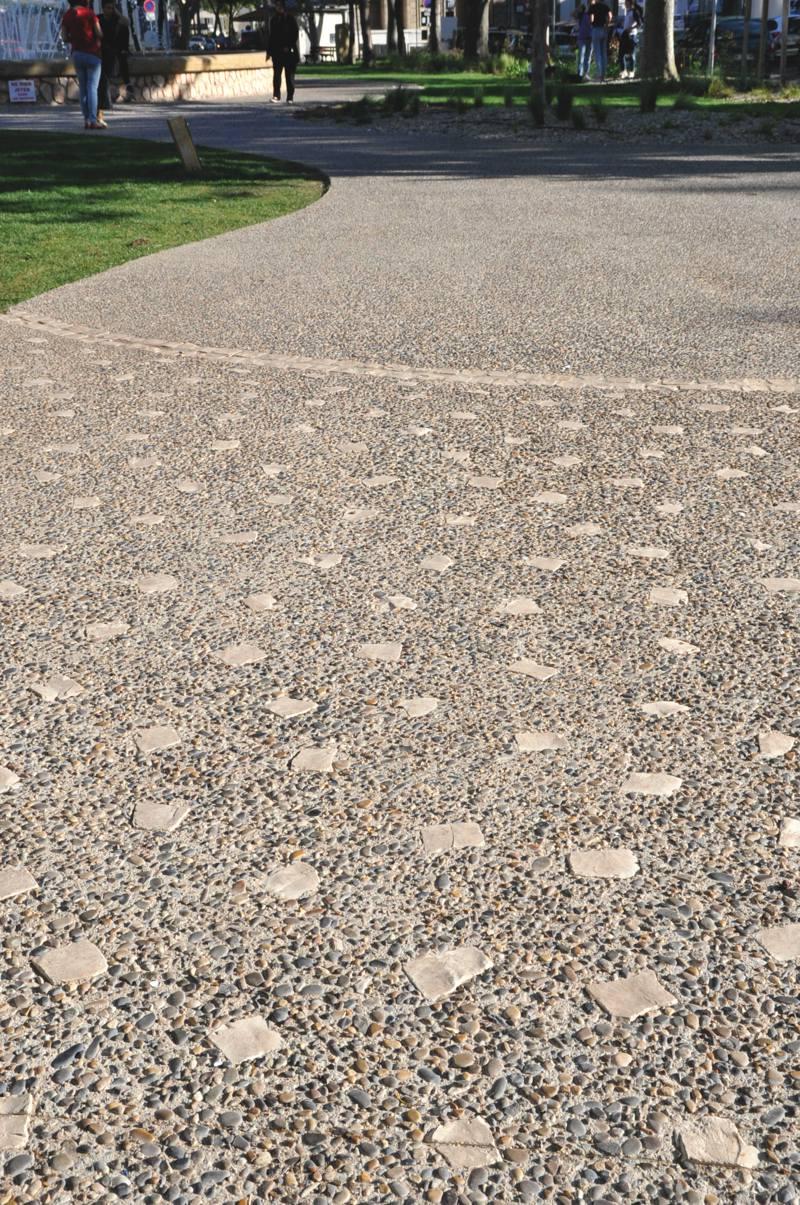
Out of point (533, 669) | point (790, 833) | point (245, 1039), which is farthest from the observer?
point (533, 669)

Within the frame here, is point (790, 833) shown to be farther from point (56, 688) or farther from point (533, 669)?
point (56, 688)

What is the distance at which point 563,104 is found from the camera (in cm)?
2198

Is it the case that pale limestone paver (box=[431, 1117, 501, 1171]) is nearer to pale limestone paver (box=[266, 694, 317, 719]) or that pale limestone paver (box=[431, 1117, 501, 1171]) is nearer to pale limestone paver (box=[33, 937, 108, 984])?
pale limestone paver (box=[33, 937, 108, 984])

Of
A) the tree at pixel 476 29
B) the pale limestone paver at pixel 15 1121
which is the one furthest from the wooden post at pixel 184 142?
the tree at pixel 476 29

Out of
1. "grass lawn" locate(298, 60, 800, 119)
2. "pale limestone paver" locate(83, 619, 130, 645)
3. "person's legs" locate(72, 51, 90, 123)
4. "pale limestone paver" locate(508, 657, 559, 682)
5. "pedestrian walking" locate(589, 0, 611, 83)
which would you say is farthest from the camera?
"pedestrian walking" locate(589, 0, 611, 83)

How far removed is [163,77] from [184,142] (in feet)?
49.7

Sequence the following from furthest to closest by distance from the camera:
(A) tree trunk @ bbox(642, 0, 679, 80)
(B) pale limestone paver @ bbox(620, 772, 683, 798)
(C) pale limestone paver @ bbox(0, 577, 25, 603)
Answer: (A) tree trunk @ bbox(642, 0, 679, 80), (C) pale limestone paver @ bbox(0, 577, 25, 603), (B) pale limestone paver @ bbox(620, 772, 683, 798)

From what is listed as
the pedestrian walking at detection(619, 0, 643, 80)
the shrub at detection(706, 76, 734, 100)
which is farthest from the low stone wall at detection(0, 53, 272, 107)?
the shrub at detection(706, 76, 734, 100)

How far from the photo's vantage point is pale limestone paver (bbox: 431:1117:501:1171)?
7.24 ft

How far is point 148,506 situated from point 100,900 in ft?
8.86

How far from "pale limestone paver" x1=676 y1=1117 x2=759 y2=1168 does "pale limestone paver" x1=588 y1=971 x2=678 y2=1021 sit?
28cm

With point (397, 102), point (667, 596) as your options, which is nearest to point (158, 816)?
point (667, 596)

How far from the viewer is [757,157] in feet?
59.5

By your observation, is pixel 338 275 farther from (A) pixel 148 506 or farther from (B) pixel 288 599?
(B) pixel 288 599
